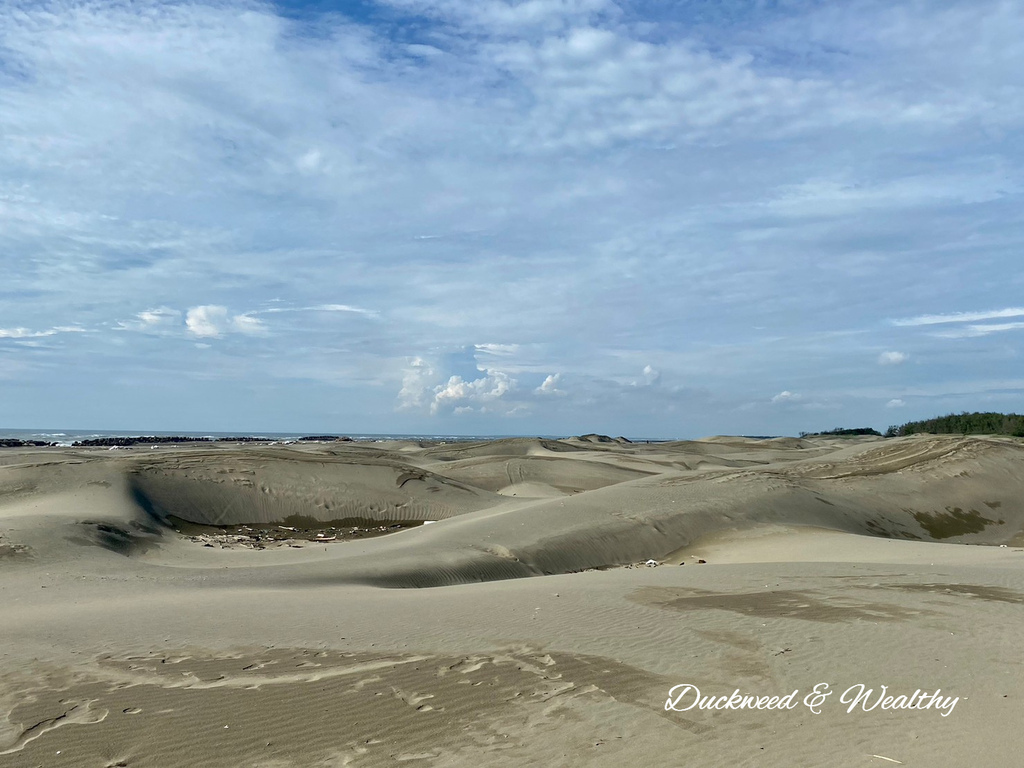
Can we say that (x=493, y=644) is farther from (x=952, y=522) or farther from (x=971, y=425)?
(x=971, y=425)

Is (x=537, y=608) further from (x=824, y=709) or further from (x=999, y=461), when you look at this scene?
(x=999, y=461)

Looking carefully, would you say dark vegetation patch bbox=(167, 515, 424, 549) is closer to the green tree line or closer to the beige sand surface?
the beige sand surface

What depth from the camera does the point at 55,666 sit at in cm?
679

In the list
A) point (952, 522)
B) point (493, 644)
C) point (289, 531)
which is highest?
point (493, 644)

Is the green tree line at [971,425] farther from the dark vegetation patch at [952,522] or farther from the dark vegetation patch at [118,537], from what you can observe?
the dark vegetation patch at [118,537]

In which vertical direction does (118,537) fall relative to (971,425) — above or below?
below

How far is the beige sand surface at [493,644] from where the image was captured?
517cm

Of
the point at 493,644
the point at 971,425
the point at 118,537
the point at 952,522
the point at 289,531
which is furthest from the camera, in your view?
the point at 971,425

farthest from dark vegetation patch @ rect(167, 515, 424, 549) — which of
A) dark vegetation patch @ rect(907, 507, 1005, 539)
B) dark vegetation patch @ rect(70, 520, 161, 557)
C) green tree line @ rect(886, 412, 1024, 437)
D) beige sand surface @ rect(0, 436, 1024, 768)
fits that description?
green tree line @ rect(886, 412, 1024, 437)

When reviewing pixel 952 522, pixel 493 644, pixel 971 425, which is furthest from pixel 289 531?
pixel 971 425

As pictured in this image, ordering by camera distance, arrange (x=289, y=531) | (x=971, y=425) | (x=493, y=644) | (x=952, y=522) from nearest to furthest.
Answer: (x=493, y=644), (x=289, y=531), (x=952, y=522), (x=971, y=425)

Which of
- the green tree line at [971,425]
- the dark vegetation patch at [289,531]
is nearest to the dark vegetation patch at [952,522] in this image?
the dark vegetation patch at [289,531]

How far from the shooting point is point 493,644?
24.6 feet

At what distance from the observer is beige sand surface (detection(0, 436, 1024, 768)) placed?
17.0ft
